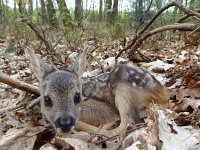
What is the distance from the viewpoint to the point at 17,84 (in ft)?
14.9

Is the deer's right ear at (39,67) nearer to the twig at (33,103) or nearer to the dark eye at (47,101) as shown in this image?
the twig at (33,103)

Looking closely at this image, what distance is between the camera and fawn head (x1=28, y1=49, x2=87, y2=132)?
154 inches

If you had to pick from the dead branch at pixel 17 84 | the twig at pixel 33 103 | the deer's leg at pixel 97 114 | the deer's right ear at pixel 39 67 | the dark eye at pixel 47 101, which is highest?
the deer's right ear at pixel 39 67

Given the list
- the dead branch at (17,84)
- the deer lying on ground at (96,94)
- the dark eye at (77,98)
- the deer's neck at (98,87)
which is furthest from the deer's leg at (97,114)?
the dead branch at (17,84)

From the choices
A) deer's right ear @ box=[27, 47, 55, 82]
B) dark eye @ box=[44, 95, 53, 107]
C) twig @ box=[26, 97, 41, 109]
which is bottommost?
twig @ box=[26, 97, 41, 109]

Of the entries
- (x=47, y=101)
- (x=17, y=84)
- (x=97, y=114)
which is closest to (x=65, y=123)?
(x=47, y=101)

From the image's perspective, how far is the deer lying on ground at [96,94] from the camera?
4246 millimetres

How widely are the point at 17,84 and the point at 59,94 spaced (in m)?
0.63

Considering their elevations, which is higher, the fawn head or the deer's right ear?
the deer's right ear

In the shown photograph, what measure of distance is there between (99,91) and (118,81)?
38cm

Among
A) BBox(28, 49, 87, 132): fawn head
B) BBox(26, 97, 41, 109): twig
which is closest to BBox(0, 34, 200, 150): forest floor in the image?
BBox(26, 97, 41, 109): twig

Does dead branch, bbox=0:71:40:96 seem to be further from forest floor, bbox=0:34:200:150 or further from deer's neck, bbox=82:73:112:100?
deer's neck, bbox=82:73:112:100

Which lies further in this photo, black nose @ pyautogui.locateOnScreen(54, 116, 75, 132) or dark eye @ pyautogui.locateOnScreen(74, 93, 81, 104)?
dark eye @ pyautogui.locateOnScreen(74, 93, 81, 104)

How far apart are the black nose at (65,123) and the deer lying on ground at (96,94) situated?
0.37 feet
